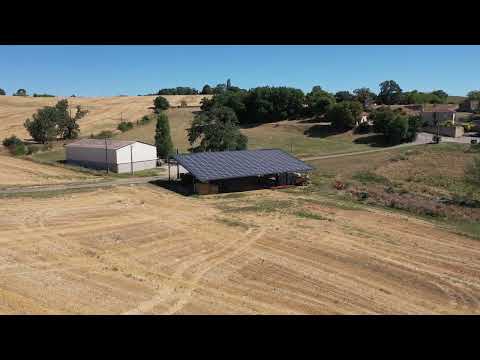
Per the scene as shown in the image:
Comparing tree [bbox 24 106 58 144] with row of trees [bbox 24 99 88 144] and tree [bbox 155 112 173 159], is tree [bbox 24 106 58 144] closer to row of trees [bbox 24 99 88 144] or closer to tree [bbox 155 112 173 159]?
row of trees [bbox 24 99 88 144]

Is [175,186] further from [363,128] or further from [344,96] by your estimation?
[344,96]

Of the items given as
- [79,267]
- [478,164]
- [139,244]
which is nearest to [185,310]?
[79,267]

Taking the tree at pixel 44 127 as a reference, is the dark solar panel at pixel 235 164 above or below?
below

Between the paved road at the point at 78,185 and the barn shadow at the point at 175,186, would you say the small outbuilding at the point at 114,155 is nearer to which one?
the paved road at the point at 78,185

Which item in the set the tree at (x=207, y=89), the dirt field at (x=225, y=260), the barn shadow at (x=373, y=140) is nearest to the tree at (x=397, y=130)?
the barn shadow at (x=373, y=140)

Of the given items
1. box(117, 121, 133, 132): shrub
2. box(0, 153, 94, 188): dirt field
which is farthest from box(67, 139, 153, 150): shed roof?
box(117, 121, 133, 132): shrub
